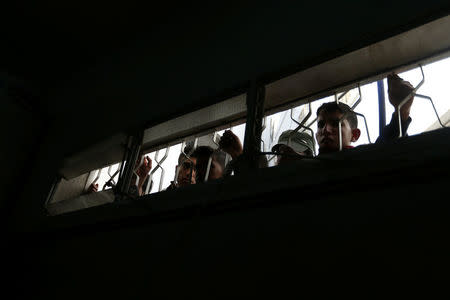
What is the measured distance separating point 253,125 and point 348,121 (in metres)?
0.47

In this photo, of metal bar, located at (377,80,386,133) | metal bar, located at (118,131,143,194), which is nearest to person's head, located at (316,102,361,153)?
metal bar, located at (377,80,386,133)

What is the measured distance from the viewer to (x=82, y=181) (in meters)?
1.84

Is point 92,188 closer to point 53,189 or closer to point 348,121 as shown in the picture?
point 53,189

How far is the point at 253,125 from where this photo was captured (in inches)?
41.2

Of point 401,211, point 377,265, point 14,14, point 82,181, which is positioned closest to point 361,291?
point 377,265

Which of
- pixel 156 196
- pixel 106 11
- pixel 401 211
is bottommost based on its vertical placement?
pixel 401 211

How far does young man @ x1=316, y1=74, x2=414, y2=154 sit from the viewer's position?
921mm

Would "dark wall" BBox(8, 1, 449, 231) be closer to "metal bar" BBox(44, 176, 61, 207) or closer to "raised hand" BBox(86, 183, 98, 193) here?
"metal bar" BBox(44, 176, 61, 207)

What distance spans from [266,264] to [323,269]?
5.2 inches

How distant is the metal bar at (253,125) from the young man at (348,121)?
236 mm

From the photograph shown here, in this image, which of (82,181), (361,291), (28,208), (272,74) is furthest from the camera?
(82,181)

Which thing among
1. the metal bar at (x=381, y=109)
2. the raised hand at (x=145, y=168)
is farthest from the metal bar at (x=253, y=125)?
the raised hand at (x=145, y=168)

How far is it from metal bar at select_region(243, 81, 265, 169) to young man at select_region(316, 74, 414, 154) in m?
0.24

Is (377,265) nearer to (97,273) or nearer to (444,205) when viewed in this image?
(444,205)
